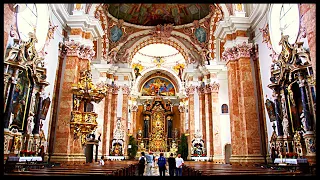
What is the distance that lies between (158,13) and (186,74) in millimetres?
4496

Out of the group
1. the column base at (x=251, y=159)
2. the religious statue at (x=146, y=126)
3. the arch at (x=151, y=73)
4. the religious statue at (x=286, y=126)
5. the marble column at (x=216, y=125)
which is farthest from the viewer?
the arch at (x=151, y=73)

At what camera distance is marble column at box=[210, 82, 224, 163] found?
15.6 metres

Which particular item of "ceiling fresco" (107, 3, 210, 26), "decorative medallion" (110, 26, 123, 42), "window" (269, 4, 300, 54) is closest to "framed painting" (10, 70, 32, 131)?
"window" (269, 4, 300, 54)

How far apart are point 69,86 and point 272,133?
726cm

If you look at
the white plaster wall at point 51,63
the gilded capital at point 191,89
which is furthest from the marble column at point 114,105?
the white plaster wall at point 51,63

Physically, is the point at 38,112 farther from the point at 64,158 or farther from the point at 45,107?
the point at 64,158

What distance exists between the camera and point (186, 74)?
747 inches

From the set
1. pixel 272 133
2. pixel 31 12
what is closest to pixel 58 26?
pixel 31 12

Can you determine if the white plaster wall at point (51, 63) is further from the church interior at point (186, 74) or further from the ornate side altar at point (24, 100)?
the ornate side altar at point (24, 100)

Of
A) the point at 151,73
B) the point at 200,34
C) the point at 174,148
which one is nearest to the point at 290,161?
the point at 200,34

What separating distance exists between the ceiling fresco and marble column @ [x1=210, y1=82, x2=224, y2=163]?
15.8 feet

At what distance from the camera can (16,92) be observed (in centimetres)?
745

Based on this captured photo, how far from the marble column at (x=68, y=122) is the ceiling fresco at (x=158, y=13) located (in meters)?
7.34

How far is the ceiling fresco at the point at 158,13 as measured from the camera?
1723 centimetres
